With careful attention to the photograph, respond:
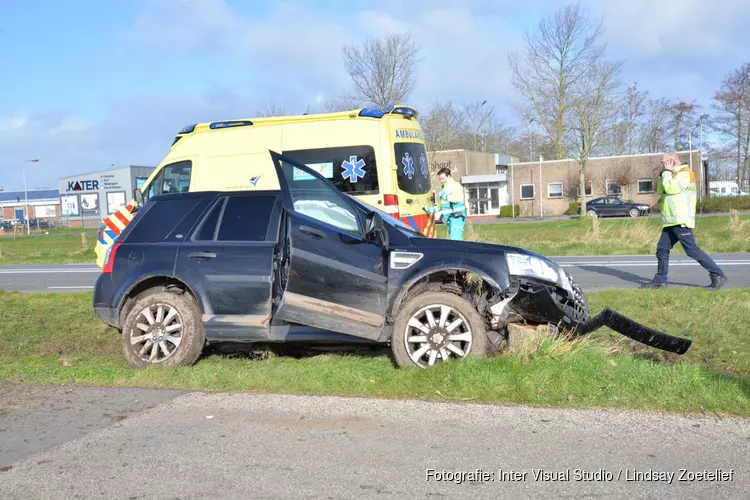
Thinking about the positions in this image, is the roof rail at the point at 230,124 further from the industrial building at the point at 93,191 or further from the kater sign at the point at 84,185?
the kater sign at the point at 84,185

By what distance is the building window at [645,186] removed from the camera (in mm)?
54844

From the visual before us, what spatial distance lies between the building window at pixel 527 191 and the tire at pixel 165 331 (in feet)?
181

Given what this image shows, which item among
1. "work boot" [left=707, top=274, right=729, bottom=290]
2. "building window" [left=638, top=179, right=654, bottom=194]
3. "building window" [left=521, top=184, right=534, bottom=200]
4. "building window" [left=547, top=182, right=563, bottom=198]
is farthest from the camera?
"building window" [left=521, top=184, right=534, bottom=200]

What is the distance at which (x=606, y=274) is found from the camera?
42.1 ft

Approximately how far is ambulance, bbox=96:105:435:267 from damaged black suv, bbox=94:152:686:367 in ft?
16.2

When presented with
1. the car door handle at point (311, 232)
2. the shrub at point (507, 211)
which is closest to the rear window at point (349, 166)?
the car door handle at point (311, 232)

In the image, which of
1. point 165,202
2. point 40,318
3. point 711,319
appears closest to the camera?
point 165,202

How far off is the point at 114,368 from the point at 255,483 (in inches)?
129

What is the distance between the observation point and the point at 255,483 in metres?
3.94

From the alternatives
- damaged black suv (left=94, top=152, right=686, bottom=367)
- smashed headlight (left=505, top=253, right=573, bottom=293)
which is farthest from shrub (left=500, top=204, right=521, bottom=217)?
→ smashed headlight (left=505, top=253, right=573, bottom=293)

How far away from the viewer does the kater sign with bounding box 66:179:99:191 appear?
6512 cm

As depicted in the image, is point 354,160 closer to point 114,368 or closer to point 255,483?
point 114,368

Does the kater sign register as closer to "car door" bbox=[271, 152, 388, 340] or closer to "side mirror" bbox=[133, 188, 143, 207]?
"side mirror" bbox=[133, 188, 143, 207]

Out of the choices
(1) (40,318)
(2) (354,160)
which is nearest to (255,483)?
(1) (40,318)
